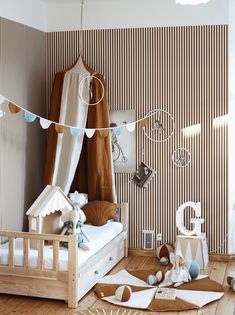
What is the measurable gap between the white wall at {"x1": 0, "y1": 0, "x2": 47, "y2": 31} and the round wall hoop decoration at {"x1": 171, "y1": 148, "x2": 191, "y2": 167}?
1820mm

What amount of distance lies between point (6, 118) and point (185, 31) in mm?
1890

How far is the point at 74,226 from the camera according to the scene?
439 centimetres

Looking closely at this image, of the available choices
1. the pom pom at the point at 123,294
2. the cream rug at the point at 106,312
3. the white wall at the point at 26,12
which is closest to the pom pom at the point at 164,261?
the pom pom at the point at 123,294

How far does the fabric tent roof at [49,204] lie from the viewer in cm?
438

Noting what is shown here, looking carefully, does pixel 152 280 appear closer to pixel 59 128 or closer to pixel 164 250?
pixel 164 250

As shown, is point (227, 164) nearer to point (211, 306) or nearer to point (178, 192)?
point (178, 192)

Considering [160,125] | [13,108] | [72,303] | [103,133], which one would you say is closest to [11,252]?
[72,303]

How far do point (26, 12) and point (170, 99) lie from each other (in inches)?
62.3

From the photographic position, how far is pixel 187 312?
158 inches

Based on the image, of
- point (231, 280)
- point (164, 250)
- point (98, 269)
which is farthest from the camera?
point (164, 250)

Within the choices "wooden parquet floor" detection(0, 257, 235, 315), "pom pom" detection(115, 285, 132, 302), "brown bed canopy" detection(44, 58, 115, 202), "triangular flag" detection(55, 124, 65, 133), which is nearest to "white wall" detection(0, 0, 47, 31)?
"brown bed canopy" detection(44, 58, 115, 202)

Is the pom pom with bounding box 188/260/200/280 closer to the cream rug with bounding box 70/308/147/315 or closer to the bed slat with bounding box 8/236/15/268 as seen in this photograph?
the cream rug with bounding box 70/308/147/315

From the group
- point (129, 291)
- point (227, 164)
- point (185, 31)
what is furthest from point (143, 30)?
point (129, 291)

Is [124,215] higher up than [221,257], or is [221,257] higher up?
[124,215]
